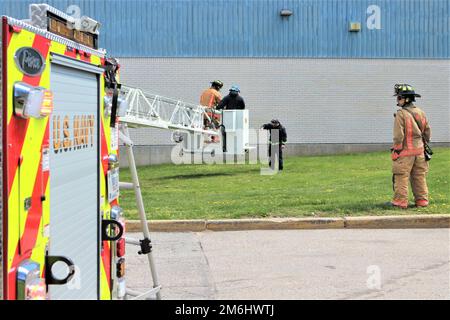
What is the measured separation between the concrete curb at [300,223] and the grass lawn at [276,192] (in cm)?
36

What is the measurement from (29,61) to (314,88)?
77.5ft

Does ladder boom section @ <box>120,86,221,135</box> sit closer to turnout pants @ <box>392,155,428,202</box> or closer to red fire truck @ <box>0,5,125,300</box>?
turnout pants @ <box>392,155,428,202</box>

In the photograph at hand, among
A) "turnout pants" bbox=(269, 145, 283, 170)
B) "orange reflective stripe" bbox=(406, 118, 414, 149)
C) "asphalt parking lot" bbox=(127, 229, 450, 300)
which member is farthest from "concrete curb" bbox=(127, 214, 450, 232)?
"turnout pants" bbox=(269, 145, 283, 170)

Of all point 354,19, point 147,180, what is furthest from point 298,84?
point 147,180

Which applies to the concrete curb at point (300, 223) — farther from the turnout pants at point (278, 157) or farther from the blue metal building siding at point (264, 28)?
the blue metal building siding at point (264, 28)

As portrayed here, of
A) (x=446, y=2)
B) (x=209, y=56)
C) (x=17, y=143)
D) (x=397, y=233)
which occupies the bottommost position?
(x=397, y=233)

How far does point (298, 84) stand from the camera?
25.8 meters

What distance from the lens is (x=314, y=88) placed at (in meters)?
25.8

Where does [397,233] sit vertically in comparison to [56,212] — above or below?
below

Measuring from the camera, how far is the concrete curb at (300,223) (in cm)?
932

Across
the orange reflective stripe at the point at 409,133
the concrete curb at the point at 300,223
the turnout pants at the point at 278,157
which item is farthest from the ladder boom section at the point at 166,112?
the orange reflective stripe at the point at 409,133

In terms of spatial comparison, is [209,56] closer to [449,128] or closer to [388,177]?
[449,128]

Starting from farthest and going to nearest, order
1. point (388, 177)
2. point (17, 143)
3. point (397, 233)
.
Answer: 1. point (388, 177)
2. point (397, 233)
3. point (17, 143)

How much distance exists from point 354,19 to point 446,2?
3.70 meters
